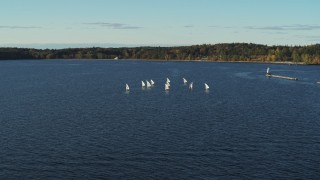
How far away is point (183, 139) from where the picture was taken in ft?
295

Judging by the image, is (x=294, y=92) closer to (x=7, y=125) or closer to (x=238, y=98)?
(x=238, y=98)

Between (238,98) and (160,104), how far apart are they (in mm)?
30986

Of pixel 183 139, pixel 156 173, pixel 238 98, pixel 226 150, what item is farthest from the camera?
pixel 238 98

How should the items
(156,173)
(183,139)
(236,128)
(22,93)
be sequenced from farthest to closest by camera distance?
(22,93)
(236,128)
(183,139)
(156,173)

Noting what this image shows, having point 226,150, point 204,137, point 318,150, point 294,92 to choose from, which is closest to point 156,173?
point 226,150

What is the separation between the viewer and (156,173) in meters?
69.8

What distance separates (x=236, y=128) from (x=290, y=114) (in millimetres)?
26076

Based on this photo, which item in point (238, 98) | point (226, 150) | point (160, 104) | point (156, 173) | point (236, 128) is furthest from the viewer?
point (238, 98)

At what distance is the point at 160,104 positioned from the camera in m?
140

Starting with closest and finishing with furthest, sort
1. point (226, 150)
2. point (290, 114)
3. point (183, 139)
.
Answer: point (226, 150)
point (183, 139)
point (290, 114)

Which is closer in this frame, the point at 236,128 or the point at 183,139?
the point at 183,139

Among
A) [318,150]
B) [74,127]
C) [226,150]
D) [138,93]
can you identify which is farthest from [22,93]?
[318,150]

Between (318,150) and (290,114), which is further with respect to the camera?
(290,114)

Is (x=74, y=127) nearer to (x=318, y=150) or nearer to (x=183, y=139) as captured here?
(x=183, y=139)
